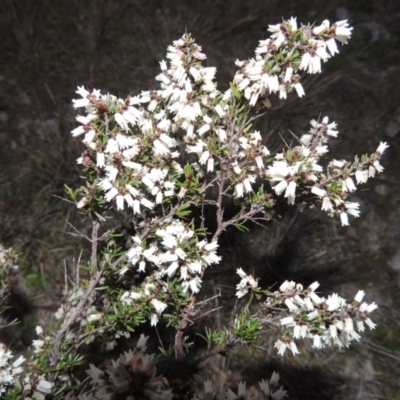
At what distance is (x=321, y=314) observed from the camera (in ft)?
6.00

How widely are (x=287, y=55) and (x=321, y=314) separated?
873 mm

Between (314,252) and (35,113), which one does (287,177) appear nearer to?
(314,252)

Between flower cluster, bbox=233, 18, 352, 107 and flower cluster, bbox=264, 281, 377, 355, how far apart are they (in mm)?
681

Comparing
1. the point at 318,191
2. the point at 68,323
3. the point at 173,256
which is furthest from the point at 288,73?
the point at 68,323

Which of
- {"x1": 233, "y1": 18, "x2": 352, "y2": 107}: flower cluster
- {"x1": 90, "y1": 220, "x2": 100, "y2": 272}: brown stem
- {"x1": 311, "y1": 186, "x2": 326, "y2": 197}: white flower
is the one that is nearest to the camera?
{"x1": 233, "y1": 18, "x2": 352, "y2": 107}: flower cluster

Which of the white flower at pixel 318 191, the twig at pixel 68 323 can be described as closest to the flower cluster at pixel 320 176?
the white flower at pixel 318 191

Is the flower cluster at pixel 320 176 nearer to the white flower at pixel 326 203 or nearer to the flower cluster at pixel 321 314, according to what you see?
the white flower at pixel 326 203

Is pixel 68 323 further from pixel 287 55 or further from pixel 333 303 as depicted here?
pixel 287 55

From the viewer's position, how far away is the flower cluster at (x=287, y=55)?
5.46 ft

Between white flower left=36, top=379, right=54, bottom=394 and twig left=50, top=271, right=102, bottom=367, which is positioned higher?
twig left=50, top=271, right=102, bottom=367

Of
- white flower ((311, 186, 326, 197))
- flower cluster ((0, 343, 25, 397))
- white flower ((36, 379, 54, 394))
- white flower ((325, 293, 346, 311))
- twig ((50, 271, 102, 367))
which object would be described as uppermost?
white flower ((311, 186, 326, 197))

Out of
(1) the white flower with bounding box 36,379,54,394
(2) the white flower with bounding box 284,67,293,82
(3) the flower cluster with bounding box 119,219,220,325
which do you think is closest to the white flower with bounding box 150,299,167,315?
(3) the flower cluster with bounding box 119,219,220,325

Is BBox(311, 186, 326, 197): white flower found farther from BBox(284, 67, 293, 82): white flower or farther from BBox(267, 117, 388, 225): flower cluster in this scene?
BBox(284, 67, 293, 82): white flower

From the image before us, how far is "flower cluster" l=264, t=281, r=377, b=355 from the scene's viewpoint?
180 centimetres
